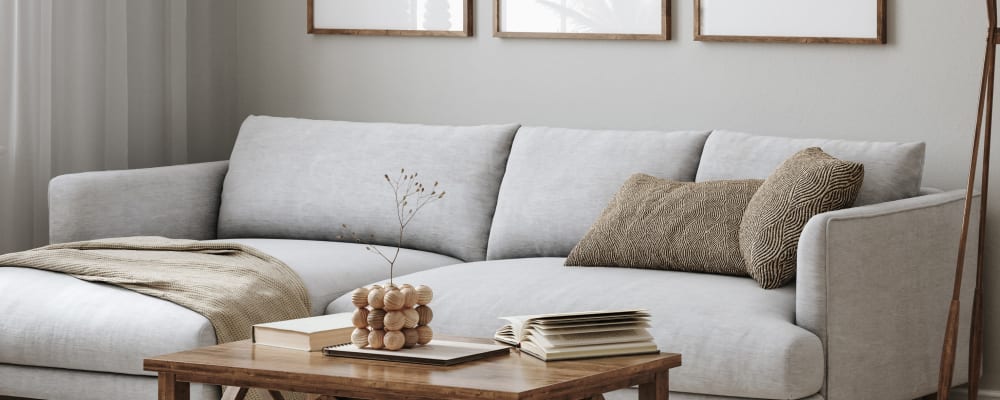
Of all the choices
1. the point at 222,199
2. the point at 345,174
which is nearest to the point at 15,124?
the point at 222,199

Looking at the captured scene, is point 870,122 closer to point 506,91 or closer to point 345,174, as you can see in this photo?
point 506,91

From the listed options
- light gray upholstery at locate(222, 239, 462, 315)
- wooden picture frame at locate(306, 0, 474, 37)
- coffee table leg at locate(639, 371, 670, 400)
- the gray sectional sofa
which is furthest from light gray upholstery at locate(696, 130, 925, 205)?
coffee table leg at locate(639, 371, 670, 400)

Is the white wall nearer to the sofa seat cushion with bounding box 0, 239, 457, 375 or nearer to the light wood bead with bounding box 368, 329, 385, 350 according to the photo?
the sofa seat cushion with bounding box 0, 239, 457, 375

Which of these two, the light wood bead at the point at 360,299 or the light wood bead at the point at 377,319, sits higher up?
the light wood bead at the point at 360,299

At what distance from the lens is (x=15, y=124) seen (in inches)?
162

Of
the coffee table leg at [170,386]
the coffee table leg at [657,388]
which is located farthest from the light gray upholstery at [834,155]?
the coffee table leg at [170,386]

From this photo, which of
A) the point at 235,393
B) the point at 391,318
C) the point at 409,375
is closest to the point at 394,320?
the point at 391,318

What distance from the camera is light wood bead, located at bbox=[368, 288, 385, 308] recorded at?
2322 millimetres

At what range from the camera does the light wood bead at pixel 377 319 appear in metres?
2.33

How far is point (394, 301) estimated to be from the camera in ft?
7.58

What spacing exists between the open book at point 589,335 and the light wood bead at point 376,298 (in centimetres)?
26

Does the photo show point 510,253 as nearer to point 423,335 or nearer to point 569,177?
point 569,177

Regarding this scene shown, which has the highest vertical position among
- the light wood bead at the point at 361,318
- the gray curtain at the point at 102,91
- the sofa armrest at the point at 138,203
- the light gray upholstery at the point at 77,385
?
the gray curtain at the point at 102,91

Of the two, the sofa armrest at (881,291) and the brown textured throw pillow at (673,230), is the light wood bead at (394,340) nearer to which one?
the sofa armrest at (881,291)
